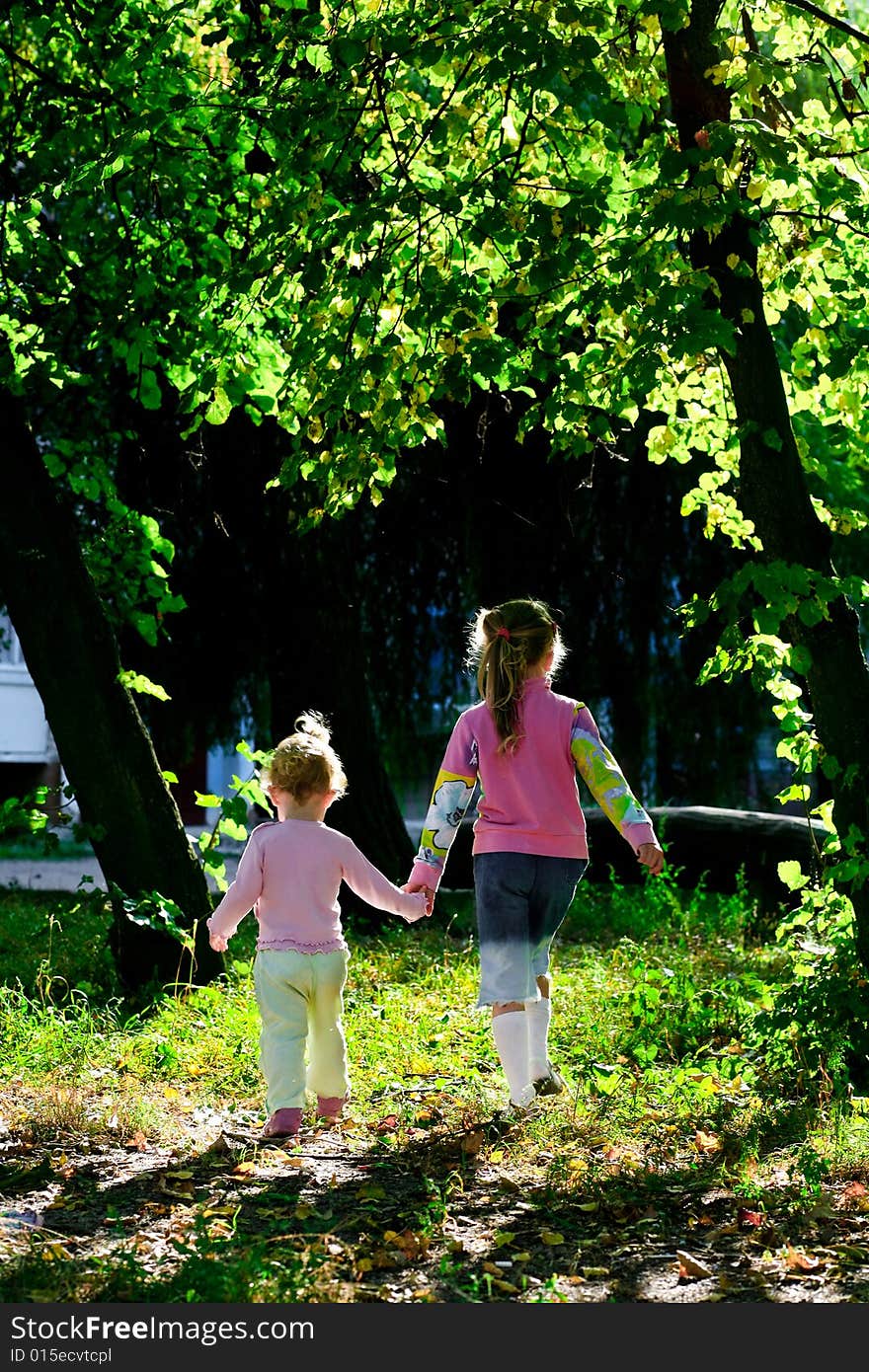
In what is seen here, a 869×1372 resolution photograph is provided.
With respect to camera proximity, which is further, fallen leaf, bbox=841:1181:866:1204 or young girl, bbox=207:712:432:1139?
young girl, bbox=207:712:432:1139

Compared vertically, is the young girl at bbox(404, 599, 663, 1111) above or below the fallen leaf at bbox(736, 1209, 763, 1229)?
A: above

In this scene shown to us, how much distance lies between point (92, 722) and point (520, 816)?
10.1ft

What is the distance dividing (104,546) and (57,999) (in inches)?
97.5

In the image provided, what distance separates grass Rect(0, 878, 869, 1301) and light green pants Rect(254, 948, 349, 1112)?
253mm

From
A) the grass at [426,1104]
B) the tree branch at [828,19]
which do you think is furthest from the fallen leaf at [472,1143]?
the tree branch at [828,19]

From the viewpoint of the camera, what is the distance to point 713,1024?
6.89m

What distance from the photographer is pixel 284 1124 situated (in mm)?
5254

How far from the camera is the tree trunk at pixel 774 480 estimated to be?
5.52 meters

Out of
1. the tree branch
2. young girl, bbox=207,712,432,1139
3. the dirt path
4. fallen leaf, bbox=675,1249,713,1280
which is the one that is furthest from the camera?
young girl, bbox=207,712,432,1139

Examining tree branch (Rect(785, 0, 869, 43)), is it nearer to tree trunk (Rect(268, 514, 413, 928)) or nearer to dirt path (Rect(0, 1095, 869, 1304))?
dirt path (Rect(0, 1095, 869, 1304))

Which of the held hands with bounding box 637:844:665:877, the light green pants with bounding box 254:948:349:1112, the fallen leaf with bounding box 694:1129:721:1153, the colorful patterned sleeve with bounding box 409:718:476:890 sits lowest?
the fallen leaf with bounding box 694:1129:721:1153

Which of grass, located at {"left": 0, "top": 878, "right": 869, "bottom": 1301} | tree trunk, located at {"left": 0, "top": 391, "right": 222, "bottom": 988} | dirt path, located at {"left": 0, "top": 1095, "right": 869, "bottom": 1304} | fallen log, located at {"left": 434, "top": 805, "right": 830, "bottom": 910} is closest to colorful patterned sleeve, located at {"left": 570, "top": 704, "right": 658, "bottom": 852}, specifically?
grass, located at {"left": 0, "top": 878, "right": 869, "bottom": 1301}

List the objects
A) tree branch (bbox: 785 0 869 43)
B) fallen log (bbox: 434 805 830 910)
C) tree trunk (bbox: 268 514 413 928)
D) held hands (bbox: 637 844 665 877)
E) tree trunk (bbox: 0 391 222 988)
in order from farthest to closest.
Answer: fallen log (bbox: 434 805 830 910) → tree trunk (bbox: 268 514 413 928) → tree trunk (bbox: 0 391 222 988) → tree branch (bbox: 785 0 869 43) → held hands (bbox: 637 844 665 877)

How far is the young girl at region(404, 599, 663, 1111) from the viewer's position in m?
5.39
